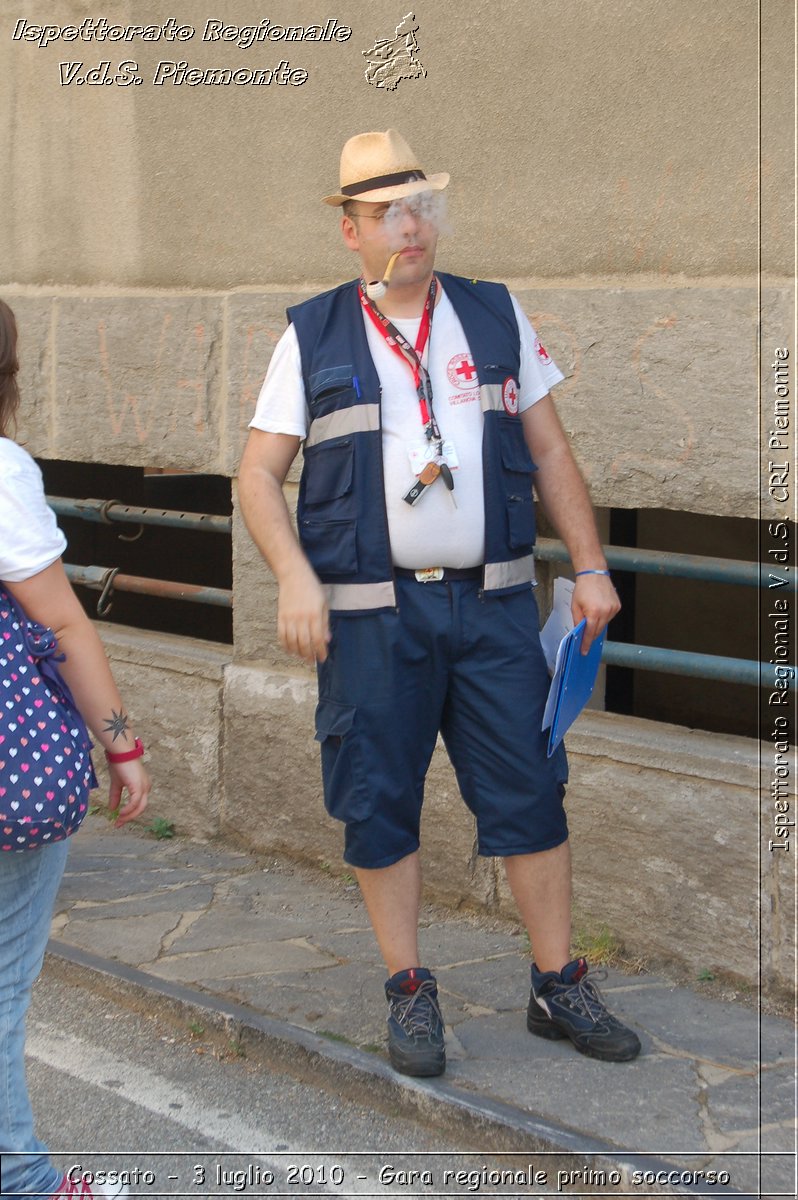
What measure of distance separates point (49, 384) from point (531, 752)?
11.0ft

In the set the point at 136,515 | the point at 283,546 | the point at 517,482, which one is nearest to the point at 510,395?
the point at 517,482

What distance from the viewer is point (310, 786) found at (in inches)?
197

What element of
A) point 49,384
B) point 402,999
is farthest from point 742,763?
point 49,384

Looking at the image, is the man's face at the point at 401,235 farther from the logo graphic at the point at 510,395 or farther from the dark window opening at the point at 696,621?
the dark window opening at the point at 696,621

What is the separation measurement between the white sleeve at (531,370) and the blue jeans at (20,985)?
4.96 feet

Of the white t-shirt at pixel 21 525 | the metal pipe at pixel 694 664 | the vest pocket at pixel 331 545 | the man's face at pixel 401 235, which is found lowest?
the metal pipe at pixel 694 664

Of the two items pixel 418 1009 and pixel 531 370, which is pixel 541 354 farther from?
pixel 418 1009

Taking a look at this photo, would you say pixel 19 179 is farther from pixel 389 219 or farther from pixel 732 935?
pixel 732 935

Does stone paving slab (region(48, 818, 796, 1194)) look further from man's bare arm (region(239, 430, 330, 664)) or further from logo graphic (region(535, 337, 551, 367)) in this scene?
logo graphic (region(535, 337, 551, 367))

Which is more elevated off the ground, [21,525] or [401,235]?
[401,235]

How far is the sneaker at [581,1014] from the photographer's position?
3.43 meters

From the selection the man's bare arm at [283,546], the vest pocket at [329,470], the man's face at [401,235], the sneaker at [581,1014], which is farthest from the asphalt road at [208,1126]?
the man's face at [401,235]

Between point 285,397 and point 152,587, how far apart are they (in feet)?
8.38

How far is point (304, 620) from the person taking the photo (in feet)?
10.1
